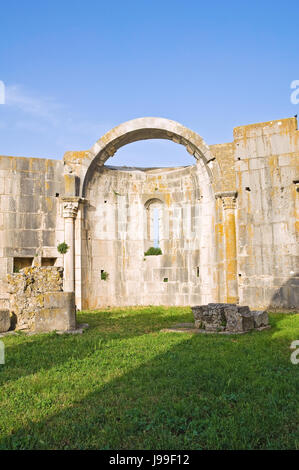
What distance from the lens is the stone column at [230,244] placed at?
622 inches

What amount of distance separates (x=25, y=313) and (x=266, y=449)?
9.10 m

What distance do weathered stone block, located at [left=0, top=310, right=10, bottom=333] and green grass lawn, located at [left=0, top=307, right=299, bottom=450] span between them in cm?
178

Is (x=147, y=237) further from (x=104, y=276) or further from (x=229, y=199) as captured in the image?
(x=229, y=199)

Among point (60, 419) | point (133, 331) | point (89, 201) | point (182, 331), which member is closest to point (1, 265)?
point (89, 201)

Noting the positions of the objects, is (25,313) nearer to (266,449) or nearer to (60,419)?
(60,419)

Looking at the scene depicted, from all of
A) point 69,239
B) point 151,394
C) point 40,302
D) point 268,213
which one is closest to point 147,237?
point 69,239

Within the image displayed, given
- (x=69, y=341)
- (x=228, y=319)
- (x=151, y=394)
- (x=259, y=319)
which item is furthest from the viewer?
(x=259, y=319)

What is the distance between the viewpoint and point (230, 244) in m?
16.0

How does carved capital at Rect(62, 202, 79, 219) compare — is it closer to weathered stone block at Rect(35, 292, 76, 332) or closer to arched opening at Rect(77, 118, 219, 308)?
arched opening at Rect(77, 118, 219, 308)

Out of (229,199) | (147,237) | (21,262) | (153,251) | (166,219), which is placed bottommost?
(21,262)

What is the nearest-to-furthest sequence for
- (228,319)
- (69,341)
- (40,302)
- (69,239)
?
(69,341) < (228,319) < (40,302) < (69,239)

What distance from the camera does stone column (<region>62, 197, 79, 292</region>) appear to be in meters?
16.9

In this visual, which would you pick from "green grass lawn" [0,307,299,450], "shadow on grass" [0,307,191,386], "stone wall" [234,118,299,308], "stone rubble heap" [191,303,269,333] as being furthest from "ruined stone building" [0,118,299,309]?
"green grass lawn" [0,307,299,450]

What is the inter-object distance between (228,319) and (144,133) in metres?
10.8
